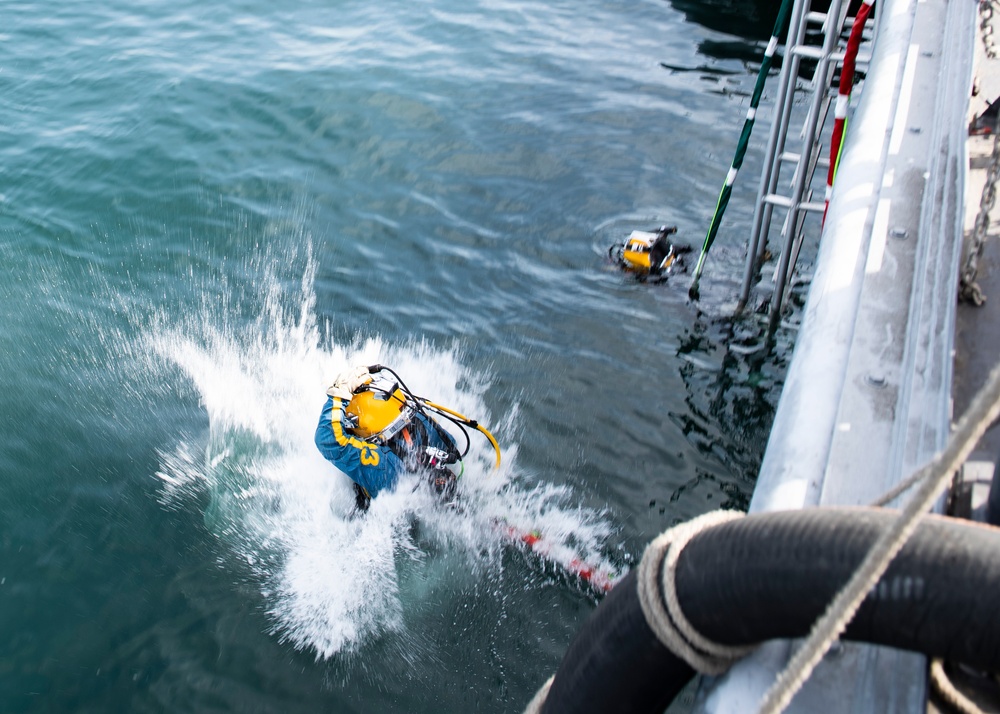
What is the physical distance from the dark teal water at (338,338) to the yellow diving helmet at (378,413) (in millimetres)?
760

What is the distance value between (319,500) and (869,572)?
21.7ft

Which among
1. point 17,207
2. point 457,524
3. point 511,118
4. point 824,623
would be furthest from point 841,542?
point 17,207

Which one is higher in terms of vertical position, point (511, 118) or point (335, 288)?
point (511, 118)

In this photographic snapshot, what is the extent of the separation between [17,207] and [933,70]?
41.2 feet

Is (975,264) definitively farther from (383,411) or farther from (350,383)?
(350,383)

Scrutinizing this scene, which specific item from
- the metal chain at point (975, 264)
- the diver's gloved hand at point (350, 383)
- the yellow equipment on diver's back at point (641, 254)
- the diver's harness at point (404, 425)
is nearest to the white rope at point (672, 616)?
the metal chain at point (975, 264)

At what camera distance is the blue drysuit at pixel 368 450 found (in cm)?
633

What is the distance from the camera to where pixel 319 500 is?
7398mm

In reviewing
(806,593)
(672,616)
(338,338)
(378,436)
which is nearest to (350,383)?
(378,436)

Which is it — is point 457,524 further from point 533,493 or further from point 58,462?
point 58,462

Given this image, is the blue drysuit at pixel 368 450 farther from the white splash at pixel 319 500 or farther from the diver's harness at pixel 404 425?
the white splash at pixel 319 500

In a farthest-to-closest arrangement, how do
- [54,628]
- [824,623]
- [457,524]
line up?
[457,524], [54,628], [824,623]

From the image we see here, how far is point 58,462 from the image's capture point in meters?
8.04

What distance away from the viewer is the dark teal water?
20.9ft
